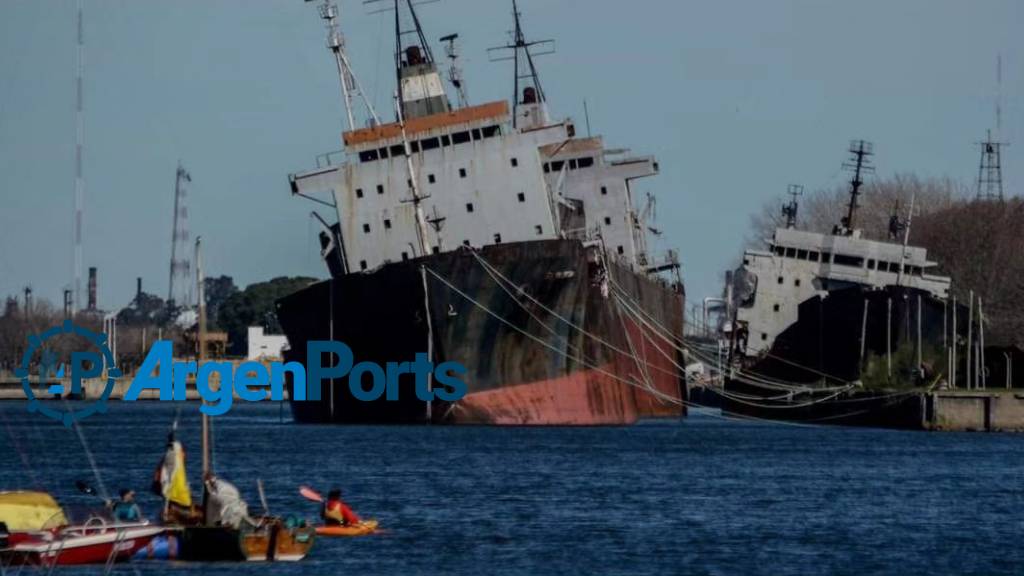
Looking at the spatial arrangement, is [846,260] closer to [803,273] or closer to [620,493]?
[803,273]

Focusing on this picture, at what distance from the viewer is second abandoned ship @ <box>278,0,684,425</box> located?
64438mm

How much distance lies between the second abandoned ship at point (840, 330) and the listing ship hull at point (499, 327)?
12326mm

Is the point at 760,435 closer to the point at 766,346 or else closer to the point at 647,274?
the point at 647,274

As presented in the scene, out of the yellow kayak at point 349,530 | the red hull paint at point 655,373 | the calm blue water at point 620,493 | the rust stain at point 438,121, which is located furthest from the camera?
the red hull paint at point 655,373

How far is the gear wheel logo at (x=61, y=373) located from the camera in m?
101

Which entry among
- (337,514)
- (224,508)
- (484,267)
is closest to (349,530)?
(337,514)

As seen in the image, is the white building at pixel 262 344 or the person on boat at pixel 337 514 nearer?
the person on boat at pixel 337 514

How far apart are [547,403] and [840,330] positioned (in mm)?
20477

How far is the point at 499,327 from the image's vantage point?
6450cm

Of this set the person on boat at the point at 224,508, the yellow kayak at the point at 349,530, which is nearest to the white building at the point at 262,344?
the yellow kayak at the point at 349,530

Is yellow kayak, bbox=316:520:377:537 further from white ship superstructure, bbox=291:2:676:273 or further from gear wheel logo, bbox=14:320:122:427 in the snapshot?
gear wheel logo, bbox=14:320:122:427

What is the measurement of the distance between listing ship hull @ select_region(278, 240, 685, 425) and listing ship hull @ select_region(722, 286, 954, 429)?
42.3ft

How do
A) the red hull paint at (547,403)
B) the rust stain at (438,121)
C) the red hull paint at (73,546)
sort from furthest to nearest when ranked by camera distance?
the rust stain at (438,121), the red hull paint at (547,403), the red hull paint at (73,546)

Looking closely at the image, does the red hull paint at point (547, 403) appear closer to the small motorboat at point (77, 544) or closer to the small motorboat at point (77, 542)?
the small motorboat at point (77, 542)
